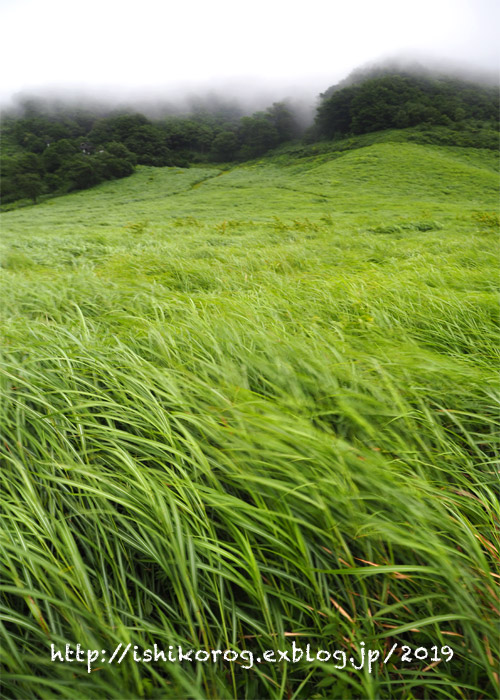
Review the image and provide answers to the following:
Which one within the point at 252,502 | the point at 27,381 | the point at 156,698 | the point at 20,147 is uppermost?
the point at 20,147

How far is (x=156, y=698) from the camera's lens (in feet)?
2.24

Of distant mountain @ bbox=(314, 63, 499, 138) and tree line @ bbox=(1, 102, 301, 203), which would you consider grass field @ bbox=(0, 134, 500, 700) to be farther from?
distant mountain @ bbox=(314, 63, 499, 138)

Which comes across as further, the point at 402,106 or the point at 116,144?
the point at 116,144

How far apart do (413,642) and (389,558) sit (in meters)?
0.19

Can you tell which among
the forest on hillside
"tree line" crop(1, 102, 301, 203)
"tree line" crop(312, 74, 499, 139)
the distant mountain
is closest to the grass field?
the forest on hillside

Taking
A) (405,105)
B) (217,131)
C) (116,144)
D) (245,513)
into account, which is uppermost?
(217,131)

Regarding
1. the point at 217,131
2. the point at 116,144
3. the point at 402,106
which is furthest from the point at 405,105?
the point at 116,144

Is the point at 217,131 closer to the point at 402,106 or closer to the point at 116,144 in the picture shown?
the point at 116,144

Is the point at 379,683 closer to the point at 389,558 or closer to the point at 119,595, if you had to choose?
the point at 389,558

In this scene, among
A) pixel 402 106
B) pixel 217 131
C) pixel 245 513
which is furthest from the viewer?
pixel 217 131

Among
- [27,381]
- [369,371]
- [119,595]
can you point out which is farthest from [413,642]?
[27,381]

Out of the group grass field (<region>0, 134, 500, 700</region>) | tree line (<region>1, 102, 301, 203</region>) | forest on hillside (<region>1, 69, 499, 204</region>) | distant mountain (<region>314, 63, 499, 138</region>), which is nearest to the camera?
grass field (<region>0, 134, 500, 700</region>)

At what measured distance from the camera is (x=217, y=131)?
80062mm

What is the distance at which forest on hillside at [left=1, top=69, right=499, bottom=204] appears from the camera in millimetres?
47125
